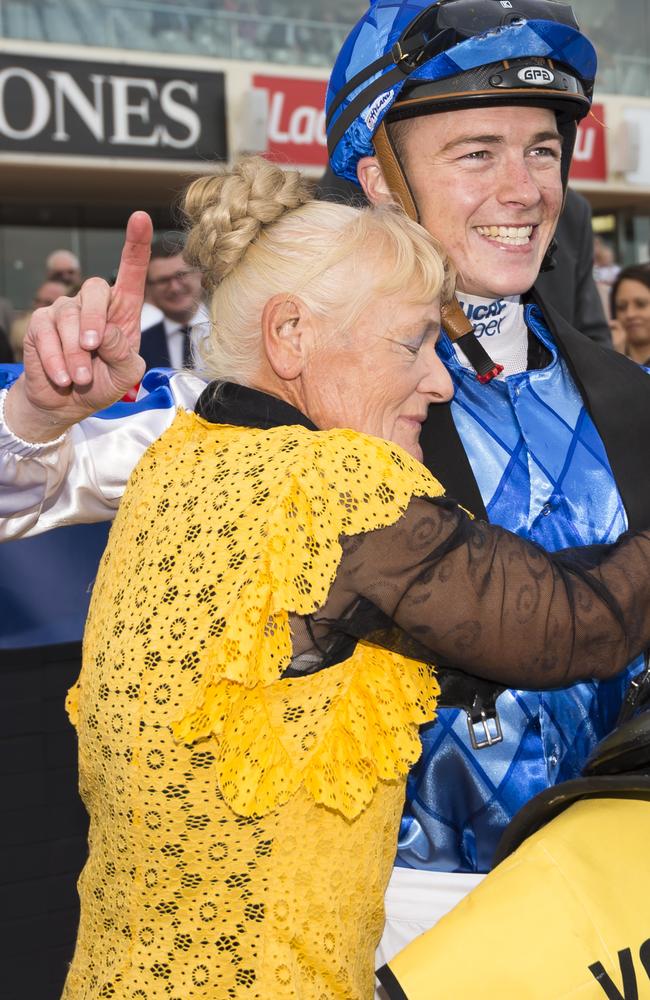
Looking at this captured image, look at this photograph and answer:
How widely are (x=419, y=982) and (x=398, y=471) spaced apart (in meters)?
0.58

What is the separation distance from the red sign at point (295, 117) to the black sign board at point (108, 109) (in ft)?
1.67

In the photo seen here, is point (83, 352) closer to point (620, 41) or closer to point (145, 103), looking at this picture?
point (145, 103)

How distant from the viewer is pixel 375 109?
1911 mm

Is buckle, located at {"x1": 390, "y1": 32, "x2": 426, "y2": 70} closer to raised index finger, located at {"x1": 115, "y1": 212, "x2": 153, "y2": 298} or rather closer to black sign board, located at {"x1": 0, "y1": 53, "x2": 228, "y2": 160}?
raised index finger, located at {"x1": 115, "y1": 212, "x2": 153, "y2": 298}

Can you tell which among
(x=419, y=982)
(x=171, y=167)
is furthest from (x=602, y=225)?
(x=419, y=982)

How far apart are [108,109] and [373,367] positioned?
34.9 ft

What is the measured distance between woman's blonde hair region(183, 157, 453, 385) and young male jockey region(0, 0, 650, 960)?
13 centimetres

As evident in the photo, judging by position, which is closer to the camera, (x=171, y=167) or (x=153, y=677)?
(x=153, y=677)

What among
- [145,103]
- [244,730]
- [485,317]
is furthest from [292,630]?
[145,103]

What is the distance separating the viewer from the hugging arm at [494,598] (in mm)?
1408

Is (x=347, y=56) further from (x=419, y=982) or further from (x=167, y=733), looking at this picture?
(x=419, y=982)

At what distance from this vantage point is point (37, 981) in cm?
265

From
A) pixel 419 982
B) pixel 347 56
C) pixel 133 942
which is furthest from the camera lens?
pixel 347 56

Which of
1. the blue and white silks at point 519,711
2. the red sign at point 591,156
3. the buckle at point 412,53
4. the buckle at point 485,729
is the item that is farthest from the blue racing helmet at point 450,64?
the red sign at point 591,156
